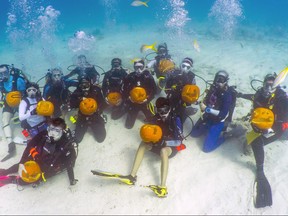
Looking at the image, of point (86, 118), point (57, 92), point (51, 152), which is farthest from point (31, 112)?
point (51, 152)

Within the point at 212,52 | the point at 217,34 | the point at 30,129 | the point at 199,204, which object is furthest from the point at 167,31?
the point at 199,204

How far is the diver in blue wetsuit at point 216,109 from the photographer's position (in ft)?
19.4

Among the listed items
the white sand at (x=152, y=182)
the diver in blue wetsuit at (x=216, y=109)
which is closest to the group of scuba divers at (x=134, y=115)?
the diver in blue wetsuit at (x=216, y=109)

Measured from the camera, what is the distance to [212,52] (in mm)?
14133

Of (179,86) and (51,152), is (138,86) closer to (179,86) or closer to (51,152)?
(179,86)

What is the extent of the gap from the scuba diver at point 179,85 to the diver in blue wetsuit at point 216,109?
644 mm

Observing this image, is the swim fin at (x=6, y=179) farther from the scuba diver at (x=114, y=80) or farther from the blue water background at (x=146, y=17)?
the blue water background at (x=146, y=17)

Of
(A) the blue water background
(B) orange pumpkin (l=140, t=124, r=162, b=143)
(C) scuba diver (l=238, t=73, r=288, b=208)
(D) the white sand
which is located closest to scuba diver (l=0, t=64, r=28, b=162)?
(D) the white sand

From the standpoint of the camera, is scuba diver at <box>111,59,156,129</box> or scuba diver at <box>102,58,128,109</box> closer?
scuba diver at <box>111,59,156,129</box>

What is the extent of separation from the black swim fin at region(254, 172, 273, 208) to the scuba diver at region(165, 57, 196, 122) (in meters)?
2.54

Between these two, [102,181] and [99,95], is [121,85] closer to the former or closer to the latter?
[99,95]

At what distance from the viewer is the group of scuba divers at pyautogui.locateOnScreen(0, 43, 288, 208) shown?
507cm

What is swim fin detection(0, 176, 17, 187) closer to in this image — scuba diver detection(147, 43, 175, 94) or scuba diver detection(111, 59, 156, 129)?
→ scuba diver detection(111, 59, 156, 129)

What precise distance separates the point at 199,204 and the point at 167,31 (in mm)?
18633
